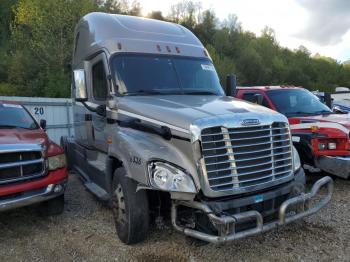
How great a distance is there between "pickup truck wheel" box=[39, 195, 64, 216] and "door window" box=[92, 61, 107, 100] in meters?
1.67

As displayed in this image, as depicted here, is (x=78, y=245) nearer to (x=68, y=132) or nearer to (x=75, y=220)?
(x=75, y=220)

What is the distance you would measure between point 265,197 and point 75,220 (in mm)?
3048

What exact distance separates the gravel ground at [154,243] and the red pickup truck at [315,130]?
3.01ft

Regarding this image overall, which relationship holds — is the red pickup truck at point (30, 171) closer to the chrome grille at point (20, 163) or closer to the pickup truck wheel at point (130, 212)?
the chrome grille at point (20, 163)

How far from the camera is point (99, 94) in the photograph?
593 cm

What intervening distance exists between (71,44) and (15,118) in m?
34.3

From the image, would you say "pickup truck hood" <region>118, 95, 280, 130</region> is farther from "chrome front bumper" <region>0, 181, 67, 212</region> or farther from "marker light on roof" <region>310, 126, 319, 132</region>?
"marker light on roof" <region>310, 126, 319, 132</region>

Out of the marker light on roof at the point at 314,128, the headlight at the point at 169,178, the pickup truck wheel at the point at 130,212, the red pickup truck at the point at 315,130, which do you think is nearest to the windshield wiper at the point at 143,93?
the pickup truck wheel at the point at 130,212

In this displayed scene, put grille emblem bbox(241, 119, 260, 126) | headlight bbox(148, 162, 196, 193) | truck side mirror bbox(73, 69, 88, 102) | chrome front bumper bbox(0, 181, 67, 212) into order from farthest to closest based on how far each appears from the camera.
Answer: truck side mirror bbox(73, 69, 88, 102) < chrome front bumper bbox(0, 181, 67, 212) < grille emblem bbox(241, 119, 260, 126) < headlight bbox(148, 162, 196, 193)

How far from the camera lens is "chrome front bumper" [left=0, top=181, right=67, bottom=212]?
197 inches

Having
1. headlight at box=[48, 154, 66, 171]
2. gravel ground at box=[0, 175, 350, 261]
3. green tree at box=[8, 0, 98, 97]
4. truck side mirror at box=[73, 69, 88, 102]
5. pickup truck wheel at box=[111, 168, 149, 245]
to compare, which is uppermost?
green tree at box=[8, 0, 98, 97]

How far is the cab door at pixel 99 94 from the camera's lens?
5.68 metres

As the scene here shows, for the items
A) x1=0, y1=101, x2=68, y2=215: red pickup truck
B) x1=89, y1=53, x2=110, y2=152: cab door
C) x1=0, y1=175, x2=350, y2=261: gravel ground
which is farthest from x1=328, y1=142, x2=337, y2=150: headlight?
x1=0, y1=101, x2=68, y2=215: red pickup truck

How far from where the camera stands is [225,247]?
4.79m
